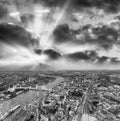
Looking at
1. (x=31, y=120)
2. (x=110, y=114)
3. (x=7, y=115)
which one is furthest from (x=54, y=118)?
(x=110, y=114)

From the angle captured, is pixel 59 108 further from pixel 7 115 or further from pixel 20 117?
pixel 7 115

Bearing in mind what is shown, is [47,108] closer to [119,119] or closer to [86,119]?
[86,119]

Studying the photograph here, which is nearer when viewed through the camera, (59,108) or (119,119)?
(119,119)

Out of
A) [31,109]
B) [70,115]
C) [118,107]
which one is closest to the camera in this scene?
[70,115]

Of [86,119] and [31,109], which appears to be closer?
[86,119]

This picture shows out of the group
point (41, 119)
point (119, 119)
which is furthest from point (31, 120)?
point (119, 119)

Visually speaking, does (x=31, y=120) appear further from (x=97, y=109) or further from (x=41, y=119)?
(x=97, y=109)

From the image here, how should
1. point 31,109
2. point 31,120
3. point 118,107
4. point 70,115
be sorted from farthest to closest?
→ point 118,107
point 31,109
point 70,115
point 31,120

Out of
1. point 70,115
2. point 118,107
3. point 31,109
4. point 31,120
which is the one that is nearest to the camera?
point 31,120
